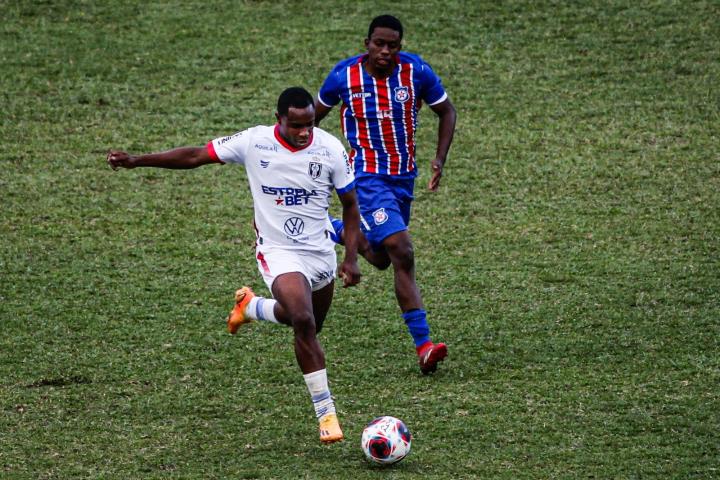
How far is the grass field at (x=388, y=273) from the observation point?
7.21 meters

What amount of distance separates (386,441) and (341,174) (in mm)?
1668

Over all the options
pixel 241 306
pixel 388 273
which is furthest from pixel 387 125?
pixel 388 273

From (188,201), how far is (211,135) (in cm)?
126

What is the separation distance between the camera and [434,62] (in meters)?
13.9

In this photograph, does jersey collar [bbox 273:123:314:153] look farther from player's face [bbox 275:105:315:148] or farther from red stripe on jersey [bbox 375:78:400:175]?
red stripe on jersey [bbox 375:78:400:175]

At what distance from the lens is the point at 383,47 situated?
27.3ft

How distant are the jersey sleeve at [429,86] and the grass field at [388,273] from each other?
5.40 feet

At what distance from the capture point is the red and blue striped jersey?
849 centimetres

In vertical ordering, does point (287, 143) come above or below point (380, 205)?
above

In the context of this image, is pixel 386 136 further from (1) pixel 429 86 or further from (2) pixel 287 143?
(2) pixel 287 143

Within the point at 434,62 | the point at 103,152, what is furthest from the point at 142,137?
the point at 434,62

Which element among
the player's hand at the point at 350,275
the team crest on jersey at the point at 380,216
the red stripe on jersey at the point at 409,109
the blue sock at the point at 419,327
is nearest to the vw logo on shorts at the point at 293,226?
the player's hand at the point at 350,275

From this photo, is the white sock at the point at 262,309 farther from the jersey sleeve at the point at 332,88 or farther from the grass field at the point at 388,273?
the jersey sleeve at the point at 332,88

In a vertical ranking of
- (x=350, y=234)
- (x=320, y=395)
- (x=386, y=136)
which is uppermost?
(x=386, y=136)
